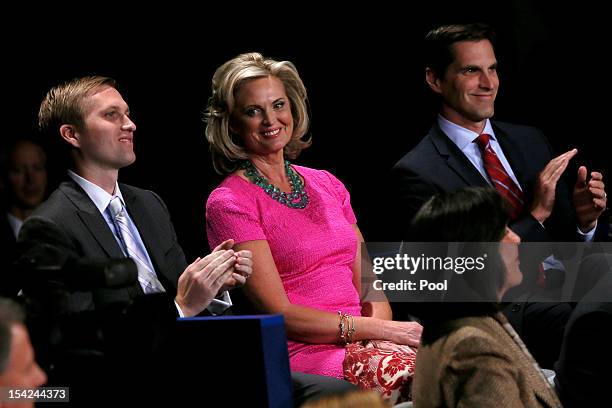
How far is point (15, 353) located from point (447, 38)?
2454 mm

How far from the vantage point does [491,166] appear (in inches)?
149

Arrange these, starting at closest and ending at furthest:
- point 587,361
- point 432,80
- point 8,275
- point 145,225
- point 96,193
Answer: point 8,275, point 587,361, point 96,193, point 145,225, point 432,80

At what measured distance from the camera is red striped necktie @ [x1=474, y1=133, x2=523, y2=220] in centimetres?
374

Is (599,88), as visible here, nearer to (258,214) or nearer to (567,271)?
(567,271)

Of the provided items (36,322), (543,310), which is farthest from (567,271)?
(36,322)

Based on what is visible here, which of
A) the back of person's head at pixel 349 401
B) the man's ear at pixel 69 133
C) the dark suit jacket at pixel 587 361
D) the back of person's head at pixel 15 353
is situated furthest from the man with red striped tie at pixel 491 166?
the back of person's head at pixel 15 353

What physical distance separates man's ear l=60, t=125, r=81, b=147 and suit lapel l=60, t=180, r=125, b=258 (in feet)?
0.52

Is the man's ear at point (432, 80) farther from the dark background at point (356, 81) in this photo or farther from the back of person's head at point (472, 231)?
the back of person's head at point (472, 231)

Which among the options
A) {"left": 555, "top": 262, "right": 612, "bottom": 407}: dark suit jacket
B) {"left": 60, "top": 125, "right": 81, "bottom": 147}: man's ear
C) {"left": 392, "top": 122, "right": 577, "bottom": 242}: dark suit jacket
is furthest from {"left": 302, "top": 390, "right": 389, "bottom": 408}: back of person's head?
{"left": 392, "top": 122, "right": 577, "bottom": 242}: dark suit jacket

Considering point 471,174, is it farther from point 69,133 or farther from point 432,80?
point 69,133

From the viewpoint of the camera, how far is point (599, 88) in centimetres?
414

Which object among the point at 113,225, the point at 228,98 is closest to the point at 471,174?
the point at 228,98

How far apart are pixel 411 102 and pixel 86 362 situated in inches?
85.2

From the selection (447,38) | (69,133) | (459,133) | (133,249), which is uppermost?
(447,38)
